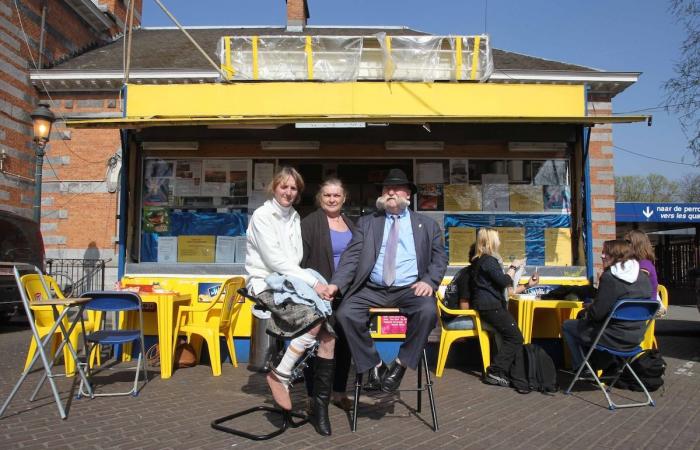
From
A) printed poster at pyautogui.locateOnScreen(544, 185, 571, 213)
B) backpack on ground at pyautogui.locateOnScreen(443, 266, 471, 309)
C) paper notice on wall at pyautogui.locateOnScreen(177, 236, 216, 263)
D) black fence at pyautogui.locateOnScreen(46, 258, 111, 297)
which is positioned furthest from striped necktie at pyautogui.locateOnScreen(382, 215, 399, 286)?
black fence at pyautogui.locateOnScreen(46, 258, 111, 297)

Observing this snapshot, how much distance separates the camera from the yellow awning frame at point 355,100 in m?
6.32

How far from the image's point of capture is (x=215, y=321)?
228 inches

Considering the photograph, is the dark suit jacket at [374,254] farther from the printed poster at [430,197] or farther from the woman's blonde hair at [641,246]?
the printed poster at [430,197]

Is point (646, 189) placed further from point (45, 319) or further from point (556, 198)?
point (45, 319)

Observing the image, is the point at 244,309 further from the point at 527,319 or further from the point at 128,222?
Answer: the point at 527,319

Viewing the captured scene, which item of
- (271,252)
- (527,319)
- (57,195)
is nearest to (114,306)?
(271,252)

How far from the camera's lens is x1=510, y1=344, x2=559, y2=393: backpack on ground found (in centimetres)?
491

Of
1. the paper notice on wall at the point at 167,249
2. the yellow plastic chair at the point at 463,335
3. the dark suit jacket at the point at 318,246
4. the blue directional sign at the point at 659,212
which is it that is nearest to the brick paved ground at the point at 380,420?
the yellow plastic chair at the point at 463,335

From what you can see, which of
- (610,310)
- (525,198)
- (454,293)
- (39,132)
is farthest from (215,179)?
(39,132)

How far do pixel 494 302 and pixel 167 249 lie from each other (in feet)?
14.5

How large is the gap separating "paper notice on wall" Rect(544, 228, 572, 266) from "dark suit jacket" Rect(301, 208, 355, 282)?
13.2 feet

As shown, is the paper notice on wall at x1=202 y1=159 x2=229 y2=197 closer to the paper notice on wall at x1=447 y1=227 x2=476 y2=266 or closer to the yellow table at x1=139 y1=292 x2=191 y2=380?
the yellow table at x1=139 y1=292 x2=191 y2=380

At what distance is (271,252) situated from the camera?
3748 mm

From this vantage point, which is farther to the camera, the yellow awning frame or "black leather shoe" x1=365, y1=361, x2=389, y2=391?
the yellow awning frame
